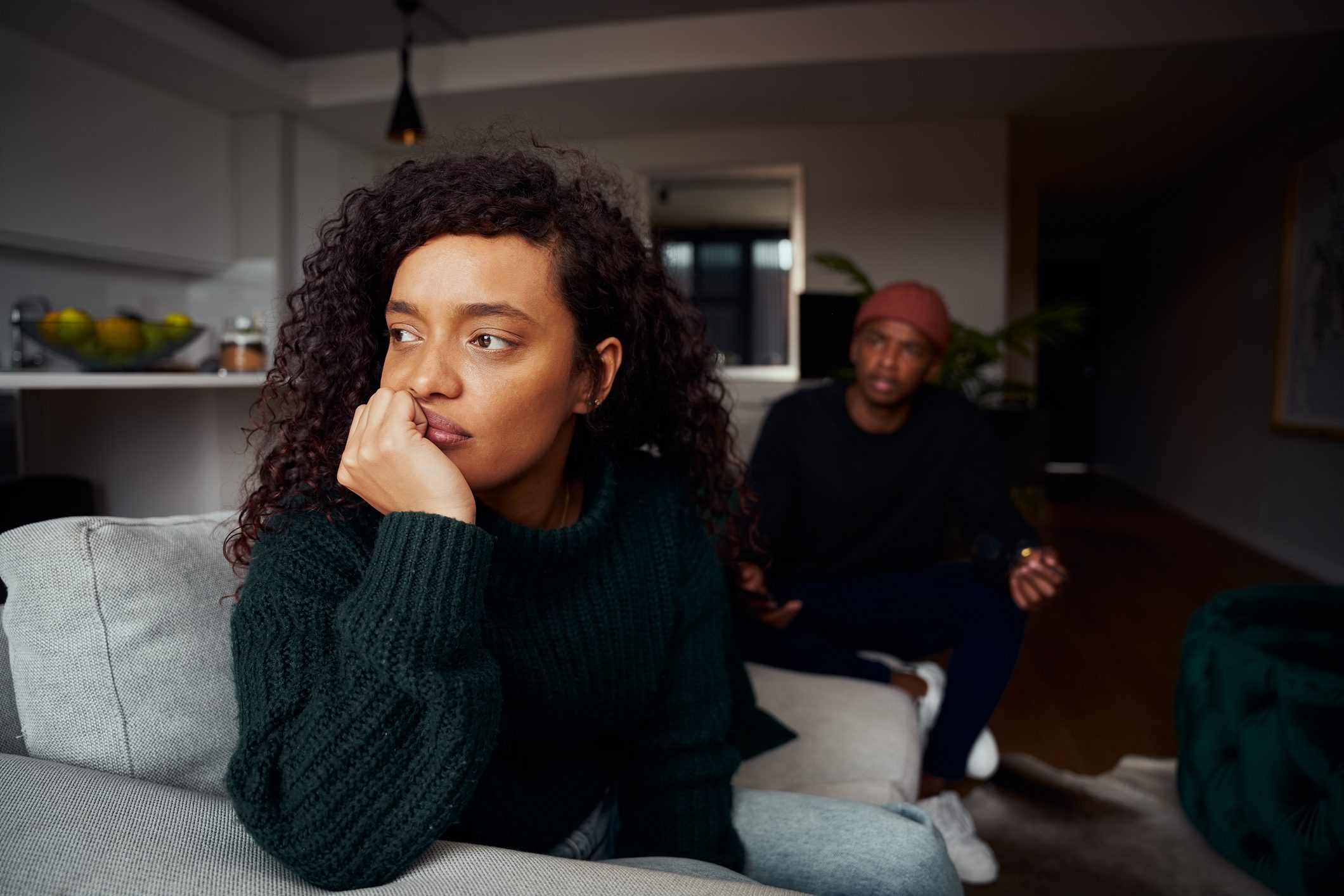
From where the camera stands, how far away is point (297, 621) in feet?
2.32

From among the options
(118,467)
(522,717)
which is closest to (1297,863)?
(522,717)

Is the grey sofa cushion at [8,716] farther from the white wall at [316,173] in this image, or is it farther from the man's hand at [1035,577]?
the white wall at [316,173]

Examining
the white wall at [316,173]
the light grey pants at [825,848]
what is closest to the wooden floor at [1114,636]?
the light grey pants at [825,848]

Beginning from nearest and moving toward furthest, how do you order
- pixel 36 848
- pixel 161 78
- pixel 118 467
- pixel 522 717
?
pixel 36 848
pixel 522 717
pixel 118 467
pixel 161 78

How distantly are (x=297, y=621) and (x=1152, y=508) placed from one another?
7.47 meters

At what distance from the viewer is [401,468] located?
759 mm

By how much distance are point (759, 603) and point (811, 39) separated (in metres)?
3.50

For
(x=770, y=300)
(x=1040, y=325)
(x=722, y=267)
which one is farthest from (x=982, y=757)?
(x=722, y=267)

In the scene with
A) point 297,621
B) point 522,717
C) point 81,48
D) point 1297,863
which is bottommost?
point 1297,863

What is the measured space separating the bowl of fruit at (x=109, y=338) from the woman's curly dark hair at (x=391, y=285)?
4.92 feet

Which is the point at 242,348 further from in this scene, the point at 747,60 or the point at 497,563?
the point at 747,60

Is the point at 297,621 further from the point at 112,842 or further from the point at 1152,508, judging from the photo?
the point at 1152,508

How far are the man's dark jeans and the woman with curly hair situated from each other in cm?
82

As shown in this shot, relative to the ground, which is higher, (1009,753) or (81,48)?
(81,48)
